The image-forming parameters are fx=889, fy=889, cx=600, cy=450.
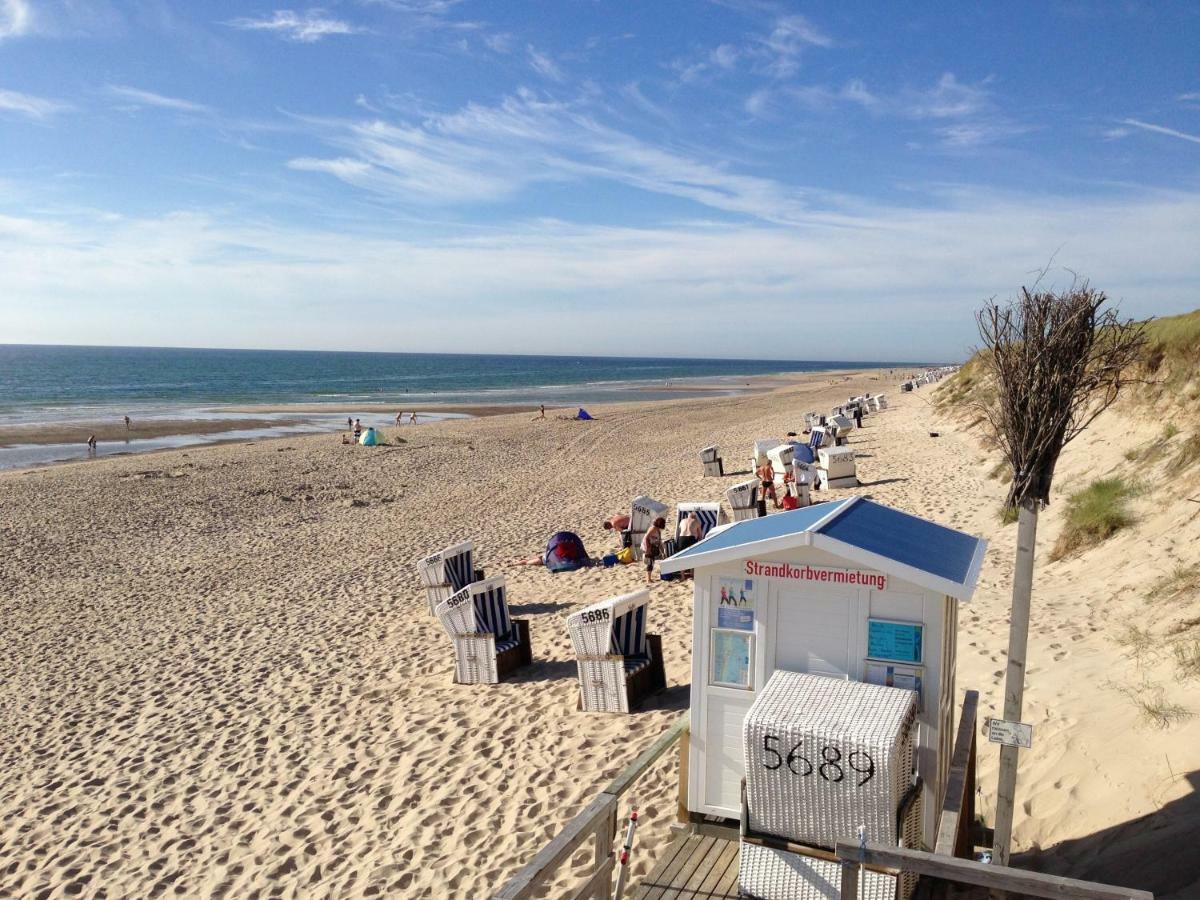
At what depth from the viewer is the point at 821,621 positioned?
521 cm

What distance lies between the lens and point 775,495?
763 inches

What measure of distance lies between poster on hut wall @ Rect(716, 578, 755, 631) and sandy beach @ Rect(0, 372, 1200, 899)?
1.78m

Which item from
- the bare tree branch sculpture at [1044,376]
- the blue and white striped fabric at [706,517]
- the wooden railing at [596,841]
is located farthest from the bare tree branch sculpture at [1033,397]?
the blue and white striped fabric at [706,517]

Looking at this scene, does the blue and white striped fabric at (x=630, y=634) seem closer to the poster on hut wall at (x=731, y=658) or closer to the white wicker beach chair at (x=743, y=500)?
the poster on hut wall at (x=731, y=658)

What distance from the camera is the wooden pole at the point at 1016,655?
464cm

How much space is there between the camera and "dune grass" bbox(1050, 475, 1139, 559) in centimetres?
1083

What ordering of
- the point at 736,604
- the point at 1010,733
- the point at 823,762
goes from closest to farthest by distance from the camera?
the point at 823,762 → the point at 1010,733 → the point at 736,604

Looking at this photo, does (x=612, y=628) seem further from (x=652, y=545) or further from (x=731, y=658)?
(x=652, y=545)

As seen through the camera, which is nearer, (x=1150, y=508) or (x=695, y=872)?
(x=695, y=872)

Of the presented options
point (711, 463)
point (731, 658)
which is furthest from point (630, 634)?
point (711, 463)

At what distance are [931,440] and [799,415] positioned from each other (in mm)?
19139

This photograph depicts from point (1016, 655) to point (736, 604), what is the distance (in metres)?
1.55

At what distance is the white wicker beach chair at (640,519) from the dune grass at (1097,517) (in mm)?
5910

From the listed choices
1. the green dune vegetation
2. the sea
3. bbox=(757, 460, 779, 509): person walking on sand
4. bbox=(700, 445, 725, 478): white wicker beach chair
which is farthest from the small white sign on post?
the sea
